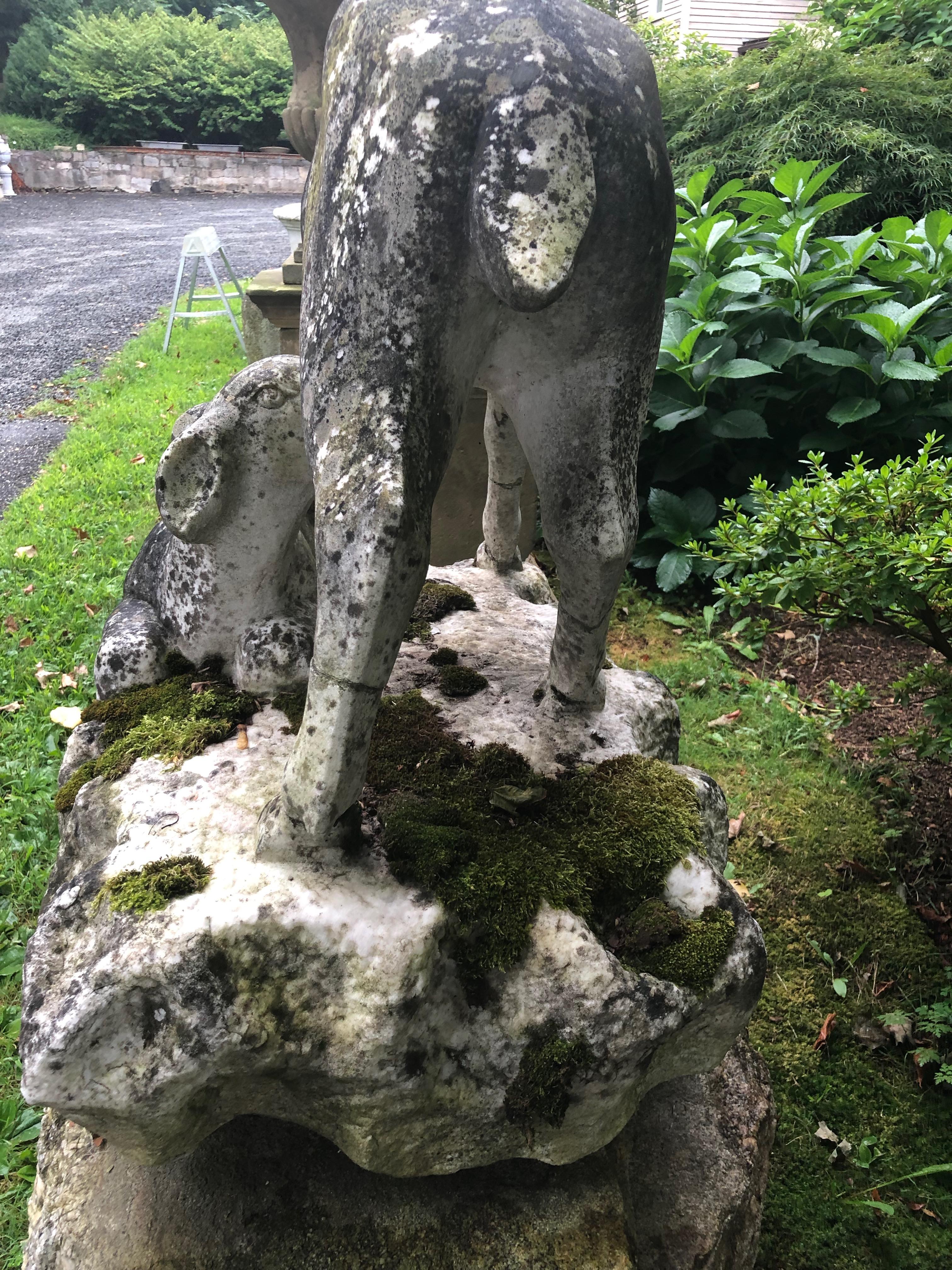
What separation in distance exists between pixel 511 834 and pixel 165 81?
2330 centimetres

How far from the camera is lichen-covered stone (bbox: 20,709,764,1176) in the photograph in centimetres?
138

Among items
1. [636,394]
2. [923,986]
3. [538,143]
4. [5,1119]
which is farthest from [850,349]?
[5,1119]

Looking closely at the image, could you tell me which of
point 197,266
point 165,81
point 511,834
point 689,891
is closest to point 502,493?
point 511,834

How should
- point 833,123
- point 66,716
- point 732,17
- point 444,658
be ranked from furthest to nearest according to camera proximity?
point 732,17 < point 833,123 < point 66,716 < point 444,658

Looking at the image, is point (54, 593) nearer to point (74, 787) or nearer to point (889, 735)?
point (74, 787)

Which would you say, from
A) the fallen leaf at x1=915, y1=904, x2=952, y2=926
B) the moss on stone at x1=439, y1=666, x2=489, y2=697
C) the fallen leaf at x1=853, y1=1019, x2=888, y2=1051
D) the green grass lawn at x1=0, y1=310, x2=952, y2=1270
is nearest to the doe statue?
the moss on stone at x1=439, y1=666, x2=489, y2=697

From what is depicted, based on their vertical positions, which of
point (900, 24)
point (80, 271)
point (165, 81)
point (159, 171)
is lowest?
point (80, 271)

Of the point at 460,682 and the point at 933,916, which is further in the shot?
the point at 933,916

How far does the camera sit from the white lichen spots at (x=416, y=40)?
4.42ft

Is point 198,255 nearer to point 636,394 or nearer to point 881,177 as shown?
point 881,177

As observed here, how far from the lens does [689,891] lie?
173 cm

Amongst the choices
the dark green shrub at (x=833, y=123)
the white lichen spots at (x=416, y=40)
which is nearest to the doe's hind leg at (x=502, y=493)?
the white lichen spots at (x=416, y=40)

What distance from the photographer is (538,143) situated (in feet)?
4.30

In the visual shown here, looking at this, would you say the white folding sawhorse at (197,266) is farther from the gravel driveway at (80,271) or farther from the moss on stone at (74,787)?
the moss on stone at (74,787)
